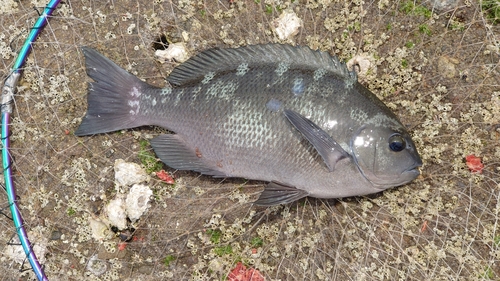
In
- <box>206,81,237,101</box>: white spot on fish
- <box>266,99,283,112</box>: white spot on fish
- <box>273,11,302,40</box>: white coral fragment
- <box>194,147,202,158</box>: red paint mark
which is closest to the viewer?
<box>266,99,283,112</box>: white spot on fish

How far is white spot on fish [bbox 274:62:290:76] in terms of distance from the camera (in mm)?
2709

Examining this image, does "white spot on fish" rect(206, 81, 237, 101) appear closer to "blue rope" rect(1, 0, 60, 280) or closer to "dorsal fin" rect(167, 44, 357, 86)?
"dorsal fin" rect(167, 44, 357, 86)

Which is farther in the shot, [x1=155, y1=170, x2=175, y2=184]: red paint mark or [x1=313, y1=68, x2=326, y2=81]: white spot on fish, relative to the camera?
[x1=155, y1=170, x2=175, y2=184]: red paint mark

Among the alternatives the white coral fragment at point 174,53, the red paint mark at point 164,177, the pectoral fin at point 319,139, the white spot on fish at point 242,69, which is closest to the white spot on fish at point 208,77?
the white spot on fish at point 242,69

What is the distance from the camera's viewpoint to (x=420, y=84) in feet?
9.81

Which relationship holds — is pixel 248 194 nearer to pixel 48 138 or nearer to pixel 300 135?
pixel 300 135

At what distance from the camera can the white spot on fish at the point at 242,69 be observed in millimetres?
2771

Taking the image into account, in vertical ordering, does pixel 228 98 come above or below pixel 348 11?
below

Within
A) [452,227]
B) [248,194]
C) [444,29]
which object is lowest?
[452,227]

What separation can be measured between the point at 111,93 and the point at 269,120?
1.20 meters

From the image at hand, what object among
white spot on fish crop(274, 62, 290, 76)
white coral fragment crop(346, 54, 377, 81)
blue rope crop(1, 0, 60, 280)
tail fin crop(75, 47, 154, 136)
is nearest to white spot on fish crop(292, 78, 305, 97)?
white spot on fish crop(274, 62, 290, 76)

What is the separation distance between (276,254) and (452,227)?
4.14 feet

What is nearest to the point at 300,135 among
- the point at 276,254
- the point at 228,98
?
the point at 228,98

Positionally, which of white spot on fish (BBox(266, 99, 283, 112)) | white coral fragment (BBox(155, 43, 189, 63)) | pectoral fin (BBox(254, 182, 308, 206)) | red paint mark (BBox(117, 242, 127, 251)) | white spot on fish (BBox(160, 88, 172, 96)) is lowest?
red paint mark (BBox(117, 242, 127, 251))
